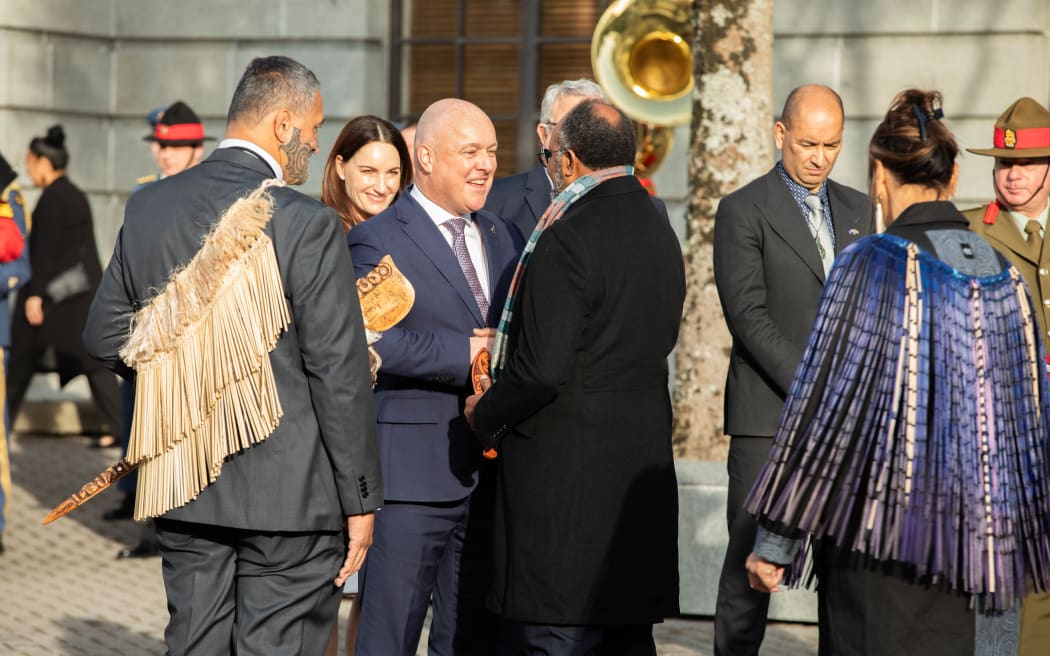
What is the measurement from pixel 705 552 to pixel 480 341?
104 inches

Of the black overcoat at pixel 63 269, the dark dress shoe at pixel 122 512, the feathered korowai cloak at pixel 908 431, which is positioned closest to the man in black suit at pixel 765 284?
the feathered korowai cloak at pixel 908 431

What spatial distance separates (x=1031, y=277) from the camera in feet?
18.9

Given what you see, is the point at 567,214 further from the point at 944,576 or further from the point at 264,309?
the point at 944,576

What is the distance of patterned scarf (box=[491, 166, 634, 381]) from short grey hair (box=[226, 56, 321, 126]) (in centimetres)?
79

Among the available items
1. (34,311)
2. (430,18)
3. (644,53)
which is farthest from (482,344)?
(430,18)

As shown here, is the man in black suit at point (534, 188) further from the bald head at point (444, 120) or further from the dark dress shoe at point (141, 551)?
the dark dress shoe at point (141, 551)

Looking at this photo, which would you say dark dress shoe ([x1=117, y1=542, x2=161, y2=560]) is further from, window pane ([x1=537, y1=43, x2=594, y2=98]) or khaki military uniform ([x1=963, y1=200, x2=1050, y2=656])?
window pane ([x1=537, y1=43, x2=594, y2=98])

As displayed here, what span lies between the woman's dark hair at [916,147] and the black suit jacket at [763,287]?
1.74m

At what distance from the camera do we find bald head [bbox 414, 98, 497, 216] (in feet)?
17.3

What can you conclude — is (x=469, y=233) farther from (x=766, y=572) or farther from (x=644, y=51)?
(x=644, y=51)

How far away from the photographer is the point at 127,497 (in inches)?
387

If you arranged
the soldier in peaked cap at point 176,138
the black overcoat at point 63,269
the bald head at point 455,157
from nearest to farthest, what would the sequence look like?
the bald head at point 455,157
the soldier in peaked cap at point 176,138
the black overcoat at point 63,269

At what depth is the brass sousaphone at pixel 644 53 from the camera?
11.5 metres

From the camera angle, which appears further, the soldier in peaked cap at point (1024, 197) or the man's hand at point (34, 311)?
the man's hand at point (34, 311)
